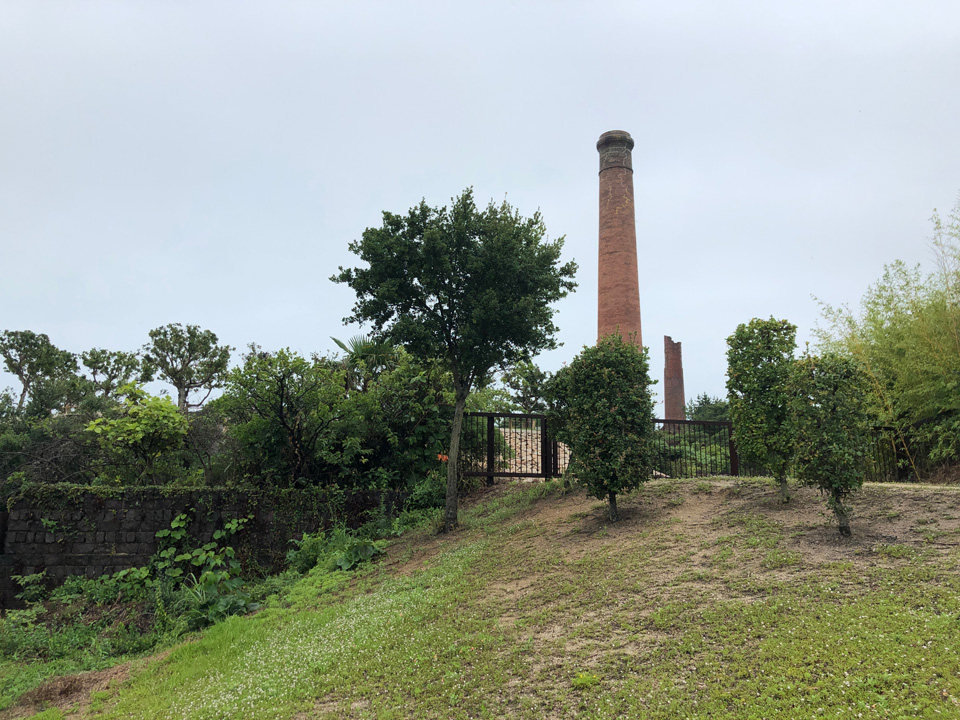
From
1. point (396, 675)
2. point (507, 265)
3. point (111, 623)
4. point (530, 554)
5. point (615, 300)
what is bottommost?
point (111, 623)

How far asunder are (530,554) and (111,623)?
662 cm

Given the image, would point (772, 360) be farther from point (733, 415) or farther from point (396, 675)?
point (396, 675)

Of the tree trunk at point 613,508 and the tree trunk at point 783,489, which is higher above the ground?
the tree trunk at point 783,489

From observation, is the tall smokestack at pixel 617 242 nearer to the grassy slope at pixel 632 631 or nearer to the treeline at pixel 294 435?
the treeline at pixel 294 435

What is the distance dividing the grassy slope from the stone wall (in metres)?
2.32

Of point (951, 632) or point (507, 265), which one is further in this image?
point (507, 265)

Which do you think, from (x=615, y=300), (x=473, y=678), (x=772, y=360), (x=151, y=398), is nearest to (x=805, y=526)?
(x=772, y=360)

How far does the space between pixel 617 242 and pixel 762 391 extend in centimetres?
1403

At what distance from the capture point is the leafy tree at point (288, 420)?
12109mm

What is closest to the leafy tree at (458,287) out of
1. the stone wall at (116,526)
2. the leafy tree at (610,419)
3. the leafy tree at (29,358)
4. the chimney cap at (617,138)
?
the leafy tree at (610,419)

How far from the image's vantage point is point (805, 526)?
23.8ft

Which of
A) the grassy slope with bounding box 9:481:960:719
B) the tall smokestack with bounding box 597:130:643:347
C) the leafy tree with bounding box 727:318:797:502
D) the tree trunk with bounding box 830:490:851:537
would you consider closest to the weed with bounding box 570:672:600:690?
the grassy slope with bounding box 9:481:960:719

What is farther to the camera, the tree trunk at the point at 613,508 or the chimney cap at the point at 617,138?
the chimney cap at the point at 617,138

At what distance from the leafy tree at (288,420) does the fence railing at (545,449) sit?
9.20 ft
